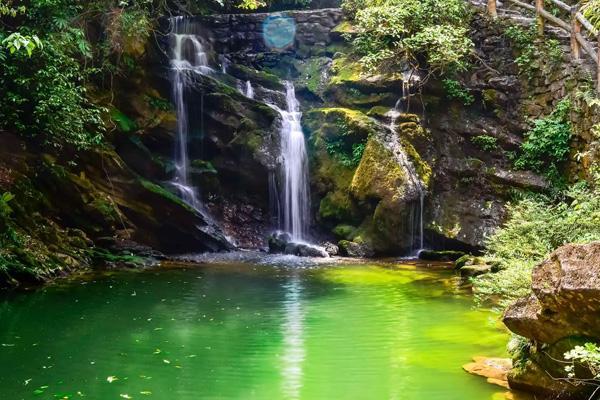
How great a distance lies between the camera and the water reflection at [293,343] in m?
5.71

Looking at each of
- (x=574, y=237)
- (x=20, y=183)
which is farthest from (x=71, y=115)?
(x=574, y=237)

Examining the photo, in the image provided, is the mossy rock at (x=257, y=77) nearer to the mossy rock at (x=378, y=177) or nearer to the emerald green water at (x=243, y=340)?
the mossy rock at (x=378, y=177)

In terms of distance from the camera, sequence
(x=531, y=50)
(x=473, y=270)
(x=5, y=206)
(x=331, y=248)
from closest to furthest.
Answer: (x=5, y=206) → (x=473, y=270) → (x=331, y=248) → (x=531, y=50)

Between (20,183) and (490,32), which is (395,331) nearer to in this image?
(20,183)

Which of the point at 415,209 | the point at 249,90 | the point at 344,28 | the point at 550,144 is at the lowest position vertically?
the point at 415,209

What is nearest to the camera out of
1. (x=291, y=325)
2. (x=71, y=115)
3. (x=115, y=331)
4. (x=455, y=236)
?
(x=115, y=331)

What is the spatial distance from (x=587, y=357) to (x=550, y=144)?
45.8ft

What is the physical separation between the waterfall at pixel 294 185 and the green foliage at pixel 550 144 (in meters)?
7.17

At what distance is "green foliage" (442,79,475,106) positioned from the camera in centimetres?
1845

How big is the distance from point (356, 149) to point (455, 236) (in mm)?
4476

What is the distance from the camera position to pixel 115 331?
767cm

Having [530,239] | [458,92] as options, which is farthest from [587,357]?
[458,92]

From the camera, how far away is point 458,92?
1850cm

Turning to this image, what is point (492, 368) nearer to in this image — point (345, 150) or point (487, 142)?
point (487, 142)
